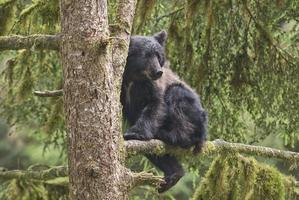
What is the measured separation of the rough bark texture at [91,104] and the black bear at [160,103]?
1.64m

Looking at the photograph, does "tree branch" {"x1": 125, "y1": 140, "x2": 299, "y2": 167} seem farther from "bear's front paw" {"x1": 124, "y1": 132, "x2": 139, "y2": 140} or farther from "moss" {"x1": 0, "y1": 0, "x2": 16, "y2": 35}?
"moss" {"x1": 0, "y1": 0, "x2": 16, "y2": 35}

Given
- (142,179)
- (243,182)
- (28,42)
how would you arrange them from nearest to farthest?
(142,179)
(28,42)
(243,182)

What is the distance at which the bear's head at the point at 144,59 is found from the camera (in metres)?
5.68

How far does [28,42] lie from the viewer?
4422mm

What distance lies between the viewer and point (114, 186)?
3590 mm

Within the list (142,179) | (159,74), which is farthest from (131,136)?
(142,179)

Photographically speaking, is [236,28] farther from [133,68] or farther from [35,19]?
[35,19]

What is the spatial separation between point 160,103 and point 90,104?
1.96 meters

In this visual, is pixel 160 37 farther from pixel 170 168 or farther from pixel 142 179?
pixel 142 179

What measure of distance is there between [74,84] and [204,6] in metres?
2.88

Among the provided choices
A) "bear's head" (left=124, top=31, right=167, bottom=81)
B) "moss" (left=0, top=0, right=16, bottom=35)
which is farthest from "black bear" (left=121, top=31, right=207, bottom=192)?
"moss" (left=0, top=0, right=16, bottom=35)

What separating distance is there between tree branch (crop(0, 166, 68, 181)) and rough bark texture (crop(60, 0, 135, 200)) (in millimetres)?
2094

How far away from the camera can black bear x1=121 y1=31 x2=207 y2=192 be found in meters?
5.48

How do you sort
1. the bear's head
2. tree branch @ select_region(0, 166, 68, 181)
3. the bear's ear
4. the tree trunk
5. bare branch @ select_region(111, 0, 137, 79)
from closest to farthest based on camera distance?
the tree trunk → bare branch @ select_region(111, 0, 137, 79) → the bear's head → tree branch @ select_region(0, 166, 68, 181) → the bear's ear
